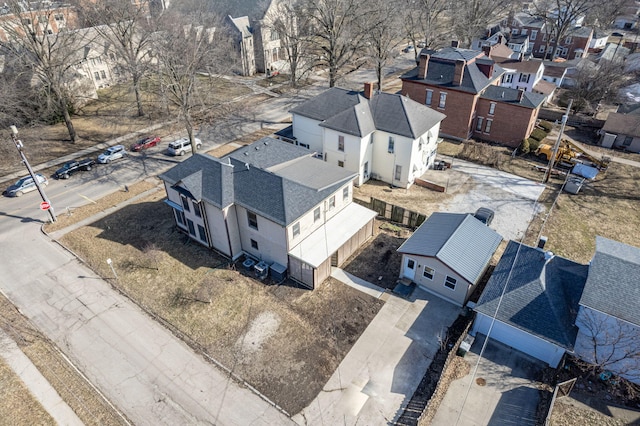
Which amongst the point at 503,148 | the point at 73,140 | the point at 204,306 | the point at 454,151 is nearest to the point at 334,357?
the point at 204,306

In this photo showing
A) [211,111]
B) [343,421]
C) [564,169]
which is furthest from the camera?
[211,111]

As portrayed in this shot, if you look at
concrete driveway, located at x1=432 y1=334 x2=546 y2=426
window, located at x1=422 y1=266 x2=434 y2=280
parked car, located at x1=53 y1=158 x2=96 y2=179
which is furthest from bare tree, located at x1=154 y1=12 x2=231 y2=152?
concrete driveway, located at x1=432 y1=334 x2=546 y2=426

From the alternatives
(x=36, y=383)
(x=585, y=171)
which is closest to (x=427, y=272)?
(x=36, y=383)

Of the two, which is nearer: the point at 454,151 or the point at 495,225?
the point at 495,225

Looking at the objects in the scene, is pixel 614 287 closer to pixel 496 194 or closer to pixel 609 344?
pixel 609 344

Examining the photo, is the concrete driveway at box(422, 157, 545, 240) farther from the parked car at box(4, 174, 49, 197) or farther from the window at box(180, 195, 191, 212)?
the parked car at box(4, 174, 49, 197)

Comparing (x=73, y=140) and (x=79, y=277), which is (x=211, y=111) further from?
(x=79, y=277)

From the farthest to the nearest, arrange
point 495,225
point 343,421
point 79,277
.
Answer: point 495,225 < point 79,277 < point 343,421
